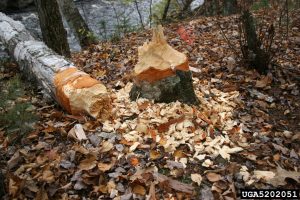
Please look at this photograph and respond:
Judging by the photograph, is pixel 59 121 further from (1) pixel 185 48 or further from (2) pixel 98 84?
(1) pixel 185 48

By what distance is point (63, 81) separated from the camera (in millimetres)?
3613

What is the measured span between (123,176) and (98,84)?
3.64 feet

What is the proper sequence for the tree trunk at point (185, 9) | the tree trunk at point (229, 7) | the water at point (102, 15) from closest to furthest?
the tree trunk at point (229, 7) → the tree trunk at point (185, 9) → the water at point (102, 15)

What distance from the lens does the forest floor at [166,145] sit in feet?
8.99

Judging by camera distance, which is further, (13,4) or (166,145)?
(13,4)

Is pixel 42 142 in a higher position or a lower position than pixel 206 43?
lower

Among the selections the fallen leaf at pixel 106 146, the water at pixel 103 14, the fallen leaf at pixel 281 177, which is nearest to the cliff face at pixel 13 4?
the water at pixel 103 14

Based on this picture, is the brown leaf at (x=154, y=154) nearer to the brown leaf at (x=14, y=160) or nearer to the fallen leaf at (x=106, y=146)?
the fallen leaf at (x=106, y=146)

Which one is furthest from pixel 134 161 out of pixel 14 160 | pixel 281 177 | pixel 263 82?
pixel 263 82

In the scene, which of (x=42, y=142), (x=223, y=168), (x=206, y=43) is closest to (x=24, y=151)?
(x=42, y=142)

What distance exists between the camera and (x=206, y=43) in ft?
18.2

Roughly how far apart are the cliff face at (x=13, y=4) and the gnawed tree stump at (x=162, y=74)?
31.2 feet

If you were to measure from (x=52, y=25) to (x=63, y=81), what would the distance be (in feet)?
6.85

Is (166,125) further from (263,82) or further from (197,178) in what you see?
(263,82)
